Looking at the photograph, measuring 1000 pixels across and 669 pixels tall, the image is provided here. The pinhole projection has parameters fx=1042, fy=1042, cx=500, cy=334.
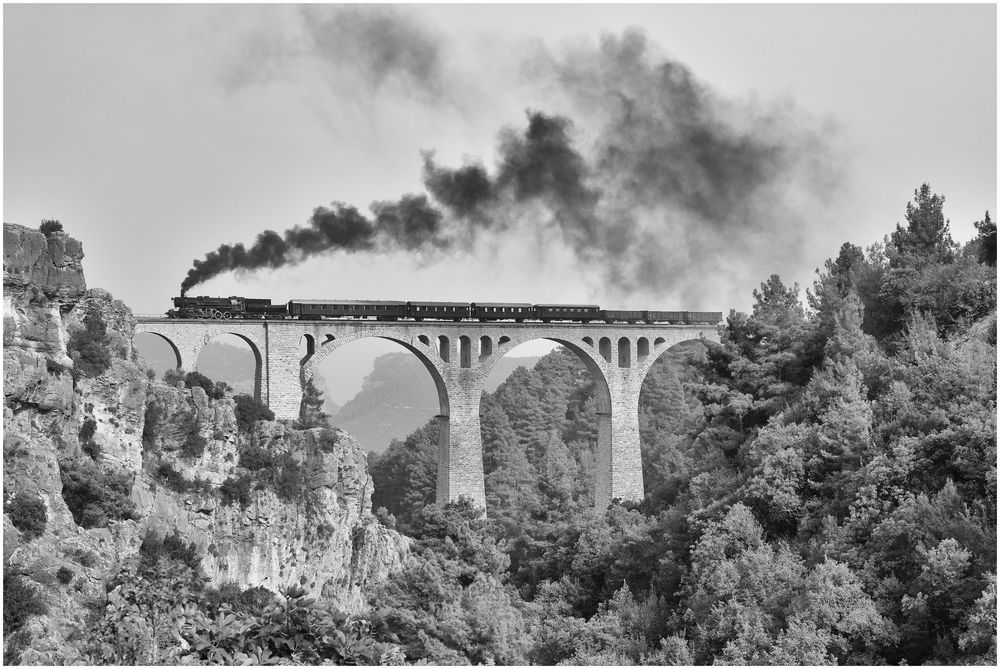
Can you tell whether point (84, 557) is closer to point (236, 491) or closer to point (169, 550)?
point (169, 550)

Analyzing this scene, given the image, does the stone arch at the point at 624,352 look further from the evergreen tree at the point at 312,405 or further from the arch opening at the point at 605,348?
the evergreen tree at the point at 312,405

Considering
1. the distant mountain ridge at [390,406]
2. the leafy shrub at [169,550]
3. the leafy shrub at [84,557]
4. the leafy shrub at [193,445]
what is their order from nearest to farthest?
the leafy shrub at [84,557]
the leafy shrub at [169,550]
the leafy shrub at [193,445]
the distant mountain ridge at [390,406]

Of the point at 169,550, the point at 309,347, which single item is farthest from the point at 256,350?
the point at 169,550

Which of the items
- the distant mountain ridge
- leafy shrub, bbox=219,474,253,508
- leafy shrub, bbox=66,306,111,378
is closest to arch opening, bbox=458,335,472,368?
leafy shrub, bbox=219,474,253,508

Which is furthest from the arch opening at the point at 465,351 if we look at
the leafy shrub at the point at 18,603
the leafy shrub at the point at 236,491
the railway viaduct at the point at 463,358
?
the leafy shrub at the point at 18,603

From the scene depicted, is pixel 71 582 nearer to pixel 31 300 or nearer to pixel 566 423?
pixel 31 300

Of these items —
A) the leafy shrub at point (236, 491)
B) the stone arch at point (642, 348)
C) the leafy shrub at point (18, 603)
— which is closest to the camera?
the leafy shrub at point (18, 603)
